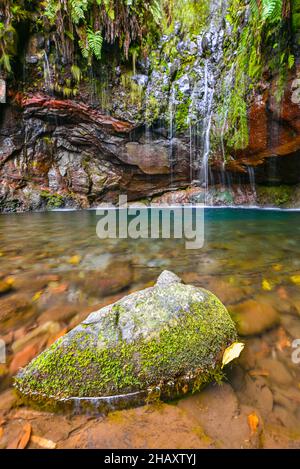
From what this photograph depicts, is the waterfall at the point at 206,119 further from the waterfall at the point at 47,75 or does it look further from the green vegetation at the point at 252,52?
the waterfall at the point at 47,75

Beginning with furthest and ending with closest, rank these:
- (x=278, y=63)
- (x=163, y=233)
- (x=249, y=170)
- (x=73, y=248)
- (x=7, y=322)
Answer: (x=249, y=170), (x=278, y=63), (x=163, y=233), (x=73, y=248), (x=7, y=322)

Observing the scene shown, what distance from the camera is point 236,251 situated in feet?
11.7

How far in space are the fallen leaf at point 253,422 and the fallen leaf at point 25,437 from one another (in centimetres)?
88

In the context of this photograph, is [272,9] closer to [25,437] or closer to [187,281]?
[187,281]

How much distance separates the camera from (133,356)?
1.24 metres

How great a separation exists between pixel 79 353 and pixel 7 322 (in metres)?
0.84

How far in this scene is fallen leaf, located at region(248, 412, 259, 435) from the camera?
38.6 inches

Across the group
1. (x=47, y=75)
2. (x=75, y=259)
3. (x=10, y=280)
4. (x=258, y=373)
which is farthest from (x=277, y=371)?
(x=47, y=75)

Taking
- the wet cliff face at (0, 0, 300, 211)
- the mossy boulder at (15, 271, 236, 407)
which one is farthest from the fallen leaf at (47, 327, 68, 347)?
the wet cliff face at (0, 0, 300, 211)

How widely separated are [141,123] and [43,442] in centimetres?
1122

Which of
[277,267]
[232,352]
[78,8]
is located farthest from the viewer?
[78,8]

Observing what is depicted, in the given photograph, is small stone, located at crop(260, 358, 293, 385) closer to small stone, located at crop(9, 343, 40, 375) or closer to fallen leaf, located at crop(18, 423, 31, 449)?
fallen leaf, located at crop(18, 423, 31, 449)
